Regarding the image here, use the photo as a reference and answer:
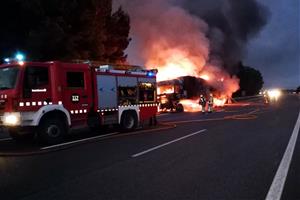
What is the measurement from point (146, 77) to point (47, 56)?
10.7 metres

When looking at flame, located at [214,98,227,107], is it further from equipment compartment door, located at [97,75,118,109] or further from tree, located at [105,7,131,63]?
equipment compartment door, located at [97,75,118,109]

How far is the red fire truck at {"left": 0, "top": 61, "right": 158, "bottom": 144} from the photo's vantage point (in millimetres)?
11586

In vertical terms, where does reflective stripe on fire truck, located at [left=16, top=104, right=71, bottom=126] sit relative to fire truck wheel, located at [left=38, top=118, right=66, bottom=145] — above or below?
above

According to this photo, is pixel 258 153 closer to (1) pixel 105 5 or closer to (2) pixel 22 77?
(2) pixel 22 77

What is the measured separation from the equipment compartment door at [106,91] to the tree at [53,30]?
1107 centimetres

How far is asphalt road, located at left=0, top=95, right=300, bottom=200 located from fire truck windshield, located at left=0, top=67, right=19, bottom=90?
67.4 inches

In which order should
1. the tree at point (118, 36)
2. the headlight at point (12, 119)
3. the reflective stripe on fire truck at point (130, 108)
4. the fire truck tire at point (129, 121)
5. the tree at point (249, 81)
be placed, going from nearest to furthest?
the headlight at point (12, 119) < the reflective stripe on fire truck at point (130, 108) < the fire truck tire at point (129, 121) < the tree at point (118, 36) < the tree at point (249, 81)

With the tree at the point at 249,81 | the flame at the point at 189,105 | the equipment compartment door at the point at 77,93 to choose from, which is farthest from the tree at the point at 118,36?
the tree at the point at 249,81

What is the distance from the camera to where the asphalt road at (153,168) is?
6.22 metres

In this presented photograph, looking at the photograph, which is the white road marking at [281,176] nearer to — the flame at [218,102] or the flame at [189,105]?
the flame at [189,105]

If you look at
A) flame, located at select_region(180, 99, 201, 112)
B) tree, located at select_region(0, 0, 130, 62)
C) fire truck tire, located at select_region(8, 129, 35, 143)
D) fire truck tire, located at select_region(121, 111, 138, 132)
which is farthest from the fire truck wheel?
flame, located at select_region(180, 99, 201, 112)

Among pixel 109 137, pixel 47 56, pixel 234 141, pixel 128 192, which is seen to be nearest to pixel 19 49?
pixel 47 56

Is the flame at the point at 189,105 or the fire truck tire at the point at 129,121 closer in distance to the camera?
the fire truck tire at the point at 129,121

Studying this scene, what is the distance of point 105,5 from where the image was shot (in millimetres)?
32812
